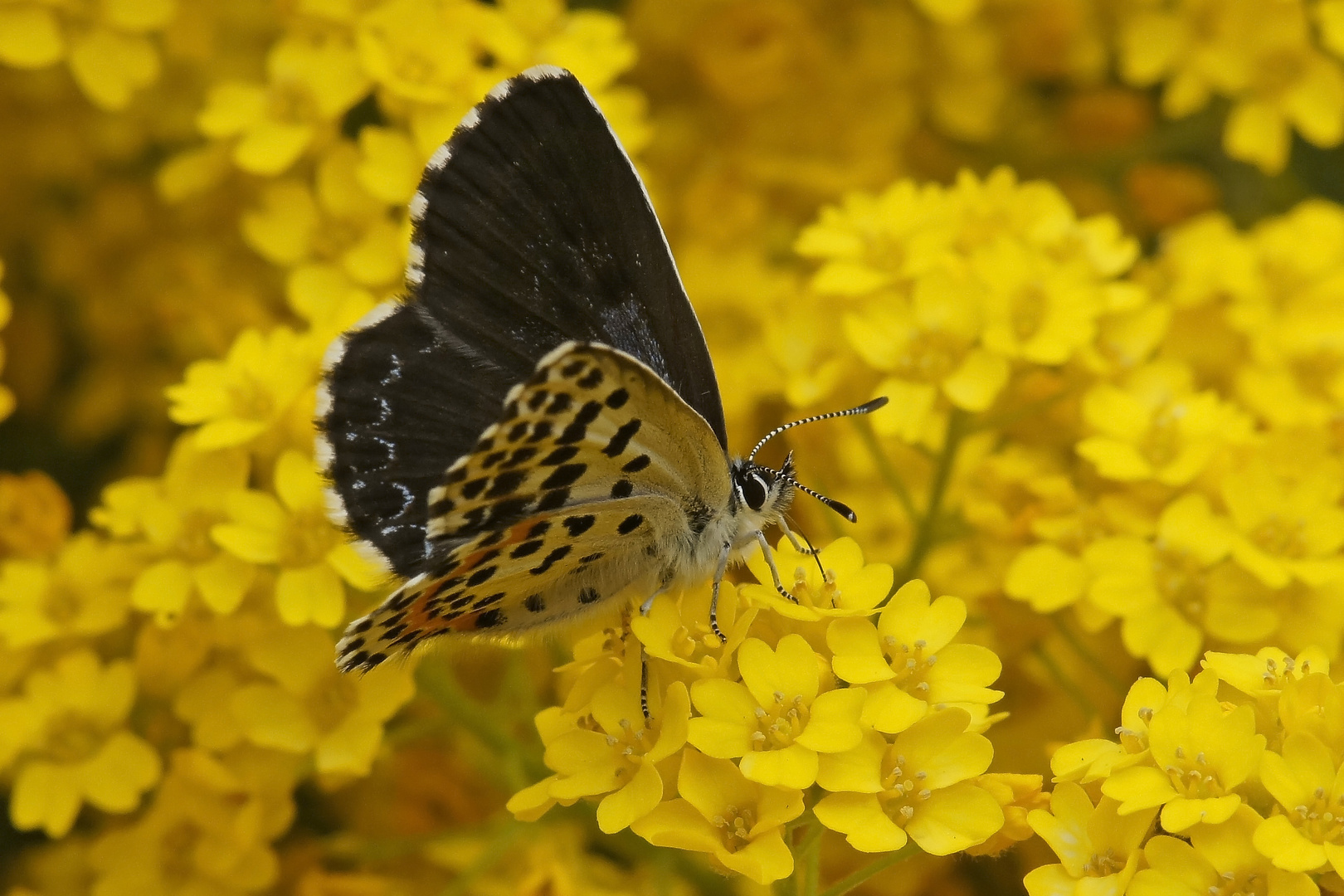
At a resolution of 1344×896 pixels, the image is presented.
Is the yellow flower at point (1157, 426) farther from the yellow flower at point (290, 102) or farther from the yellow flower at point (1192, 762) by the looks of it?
the yellow flower at point (290, 102)

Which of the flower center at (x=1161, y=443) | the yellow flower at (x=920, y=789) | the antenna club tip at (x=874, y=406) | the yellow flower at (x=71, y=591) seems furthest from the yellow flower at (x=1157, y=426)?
the yellow flower at (x=71, y=591)

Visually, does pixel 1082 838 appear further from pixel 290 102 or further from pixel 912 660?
pixel 290 102

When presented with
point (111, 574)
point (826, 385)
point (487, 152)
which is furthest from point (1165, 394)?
point (111, 574)

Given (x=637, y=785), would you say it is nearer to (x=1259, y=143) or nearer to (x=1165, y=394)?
(x=1165, y=394)

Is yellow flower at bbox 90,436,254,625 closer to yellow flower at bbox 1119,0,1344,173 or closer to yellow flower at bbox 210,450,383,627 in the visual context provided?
yellow flower at bbox 210,450,383,627

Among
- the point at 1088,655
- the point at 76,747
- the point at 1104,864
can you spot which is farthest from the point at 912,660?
the point at 76,747

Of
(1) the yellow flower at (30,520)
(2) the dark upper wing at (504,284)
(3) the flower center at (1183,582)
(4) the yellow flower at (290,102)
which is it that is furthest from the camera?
(4) the yellow flower at (290,102)
